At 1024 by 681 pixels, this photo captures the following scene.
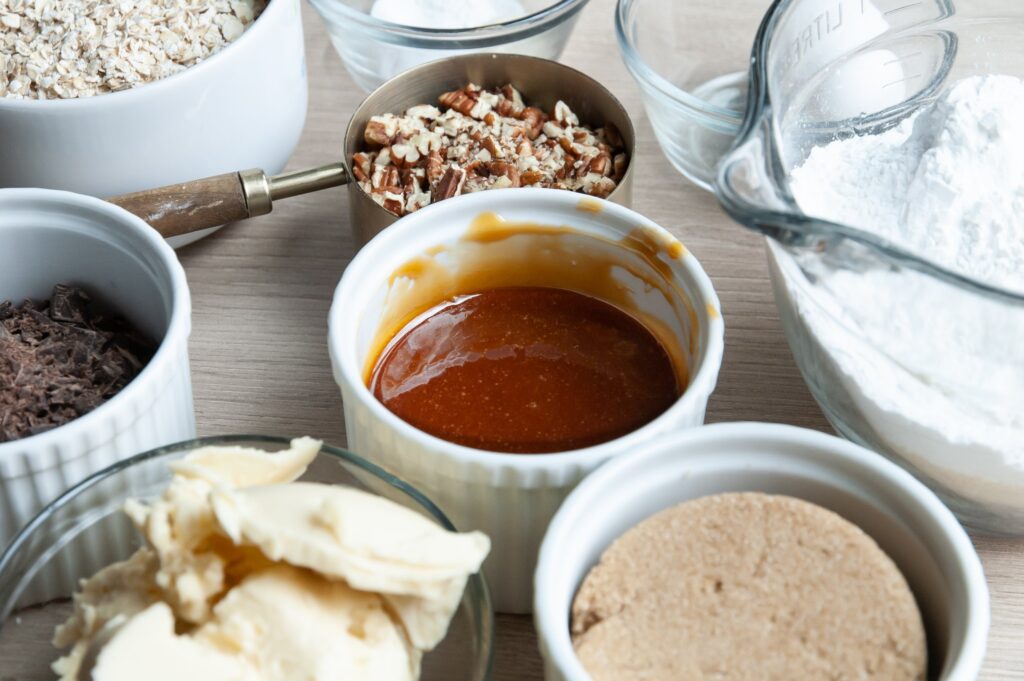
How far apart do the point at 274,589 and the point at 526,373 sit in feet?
1.08

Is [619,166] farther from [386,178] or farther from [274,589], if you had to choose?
[274,589]

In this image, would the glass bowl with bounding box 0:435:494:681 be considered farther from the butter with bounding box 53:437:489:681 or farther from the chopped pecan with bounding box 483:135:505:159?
the chopped pecan with bounding box 483:135:505:159

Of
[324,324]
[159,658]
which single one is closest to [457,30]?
[324,324]

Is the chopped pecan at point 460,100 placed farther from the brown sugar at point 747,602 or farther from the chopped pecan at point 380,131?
the brown sugar at point 747,602

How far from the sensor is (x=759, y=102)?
3.18 ft

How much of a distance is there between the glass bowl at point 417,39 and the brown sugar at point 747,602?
666 millimetres

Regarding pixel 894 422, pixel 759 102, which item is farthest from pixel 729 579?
pixel 759 102

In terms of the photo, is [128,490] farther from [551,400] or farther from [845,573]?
[845,573]

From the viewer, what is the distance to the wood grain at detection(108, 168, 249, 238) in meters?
1.17

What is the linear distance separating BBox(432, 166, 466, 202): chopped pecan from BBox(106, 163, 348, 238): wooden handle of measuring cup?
0.33 ft

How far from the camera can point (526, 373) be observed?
1.04 meters

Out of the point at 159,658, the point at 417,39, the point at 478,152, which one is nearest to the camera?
the point at 159,658

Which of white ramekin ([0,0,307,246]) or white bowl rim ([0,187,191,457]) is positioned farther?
white ramekin ([0,0,307,246])

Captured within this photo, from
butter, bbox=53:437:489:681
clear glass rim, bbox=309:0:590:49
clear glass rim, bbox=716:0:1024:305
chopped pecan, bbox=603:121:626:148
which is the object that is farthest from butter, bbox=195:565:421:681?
clear glass rim, bbox=309:0:590:49
